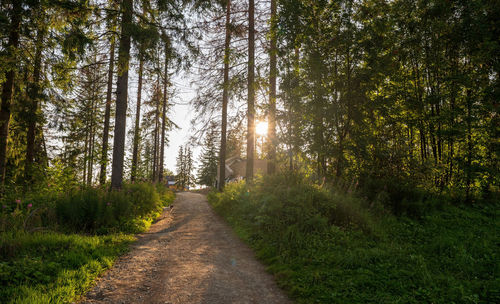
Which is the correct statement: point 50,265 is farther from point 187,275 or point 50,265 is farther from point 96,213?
point 96,213

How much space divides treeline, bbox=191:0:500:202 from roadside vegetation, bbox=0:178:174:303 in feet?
20.5

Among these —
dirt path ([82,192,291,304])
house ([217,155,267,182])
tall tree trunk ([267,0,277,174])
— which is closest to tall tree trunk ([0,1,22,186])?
dirt path ([82,192,291,304])

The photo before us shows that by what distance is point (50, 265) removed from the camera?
422 centimetres

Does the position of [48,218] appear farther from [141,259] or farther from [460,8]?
[460,8]

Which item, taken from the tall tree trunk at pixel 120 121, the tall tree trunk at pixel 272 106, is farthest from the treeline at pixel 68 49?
the tall tree trunk at pixel 272 106

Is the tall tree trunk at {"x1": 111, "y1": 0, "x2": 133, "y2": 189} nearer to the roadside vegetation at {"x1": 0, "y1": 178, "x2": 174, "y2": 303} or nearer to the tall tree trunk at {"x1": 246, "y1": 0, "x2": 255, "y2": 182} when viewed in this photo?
the roadside vegetation at {"x1": 0, "y1": 178, "x2": 174, "y2": 303}

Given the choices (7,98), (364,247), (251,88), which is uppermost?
(251,88)

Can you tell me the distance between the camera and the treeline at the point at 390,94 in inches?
335

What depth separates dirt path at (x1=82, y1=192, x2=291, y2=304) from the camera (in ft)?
13.2

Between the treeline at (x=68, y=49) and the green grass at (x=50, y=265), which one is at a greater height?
the treeline at (x=68, y=49)

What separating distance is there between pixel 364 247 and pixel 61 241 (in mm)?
6892

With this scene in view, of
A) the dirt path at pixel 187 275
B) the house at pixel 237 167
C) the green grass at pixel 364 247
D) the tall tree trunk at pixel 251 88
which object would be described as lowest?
the dirt path at pixel 187 275

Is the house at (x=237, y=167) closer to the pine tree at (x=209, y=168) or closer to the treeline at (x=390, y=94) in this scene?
the pine tree at (x=209, y=168)

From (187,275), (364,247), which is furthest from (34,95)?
(364,247)
